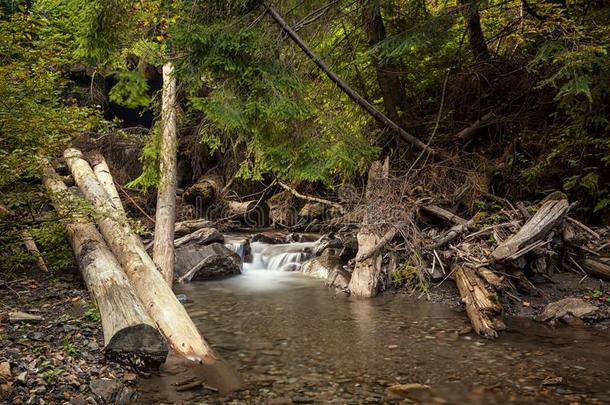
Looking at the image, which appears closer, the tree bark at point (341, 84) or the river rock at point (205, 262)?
the tree bark at point (341, 84)

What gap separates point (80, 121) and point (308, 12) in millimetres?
4744

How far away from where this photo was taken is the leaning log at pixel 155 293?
16.3 ft

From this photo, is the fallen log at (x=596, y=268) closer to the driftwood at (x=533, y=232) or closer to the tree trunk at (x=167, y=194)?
the driftwood at (x=533, y=232)

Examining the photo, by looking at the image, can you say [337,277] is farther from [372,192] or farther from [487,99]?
[487,99]

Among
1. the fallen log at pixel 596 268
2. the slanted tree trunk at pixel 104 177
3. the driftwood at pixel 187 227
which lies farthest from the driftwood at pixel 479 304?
the driftwood at pixel 187 227

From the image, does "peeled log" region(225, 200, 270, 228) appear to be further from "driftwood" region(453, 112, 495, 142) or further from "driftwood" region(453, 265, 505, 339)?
"driftwood" region(453, 265, 505, 339)

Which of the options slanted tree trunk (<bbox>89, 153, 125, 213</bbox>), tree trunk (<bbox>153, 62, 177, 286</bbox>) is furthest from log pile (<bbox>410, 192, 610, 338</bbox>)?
slanted tree trunk (<bbox>89, 153, 125, 213</bbox>)

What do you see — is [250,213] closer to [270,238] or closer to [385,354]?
[270,238]

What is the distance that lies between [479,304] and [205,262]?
6356mm

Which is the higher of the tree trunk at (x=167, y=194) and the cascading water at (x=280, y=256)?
the tree trunk at (x=167, y=194)

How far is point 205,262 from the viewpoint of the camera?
1048cm

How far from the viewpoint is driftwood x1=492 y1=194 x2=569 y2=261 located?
22.1ft

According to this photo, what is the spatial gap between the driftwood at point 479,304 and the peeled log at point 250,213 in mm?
10809

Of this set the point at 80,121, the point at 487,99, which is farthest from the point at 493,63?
the point at 80,121
